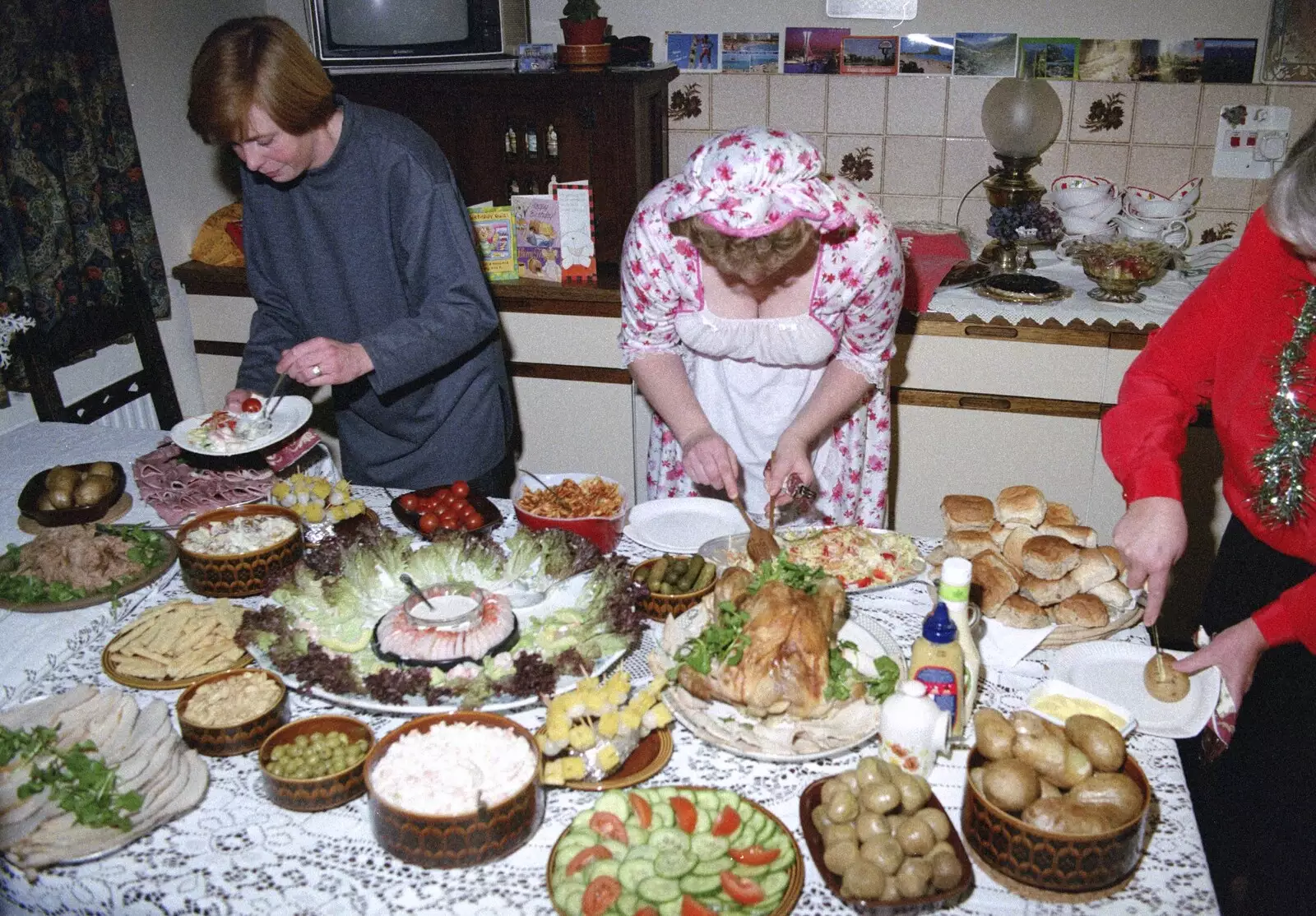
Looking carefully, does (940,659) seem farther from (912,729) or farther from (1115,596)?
(1115,596)

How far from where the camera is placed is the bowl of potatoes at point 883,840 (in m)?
1.14

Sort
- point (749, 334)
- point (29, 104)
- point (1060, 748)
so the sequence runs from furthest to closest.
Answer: point (29, 104) → point (749, 334) → point (1060, 748)

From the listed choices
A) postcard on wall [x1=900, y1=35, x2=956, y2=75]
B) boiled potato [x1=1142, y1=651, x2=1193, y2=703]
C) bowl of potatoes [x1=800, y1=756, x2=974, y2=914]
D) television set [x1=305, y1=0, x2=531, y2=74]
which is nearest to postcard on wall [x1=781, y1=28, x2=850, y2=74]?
postcard on wall [x1=900, y1=35, x2=956, y2=75]

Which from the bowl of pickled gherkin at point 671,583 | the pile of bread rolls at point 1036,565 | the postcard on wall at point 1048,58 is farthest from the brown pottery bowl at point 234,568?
the postcard on wall at point 1048,58

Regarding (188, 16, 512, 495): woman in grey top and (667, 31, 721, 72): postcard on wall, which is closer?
(188, 16, 512, 495): woman in grey top

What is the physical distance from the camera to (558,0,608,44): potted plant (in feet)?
11.7

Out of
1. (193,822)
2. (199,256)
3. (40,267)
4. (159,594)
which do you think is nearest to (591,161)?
(199,256)

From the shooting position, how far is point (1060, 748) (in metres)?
1.26

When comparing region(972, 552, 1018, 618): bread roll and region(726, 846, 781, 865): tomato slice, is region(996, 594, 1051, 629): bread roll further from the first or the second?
region(726, 846, 781, 865): tomato slice

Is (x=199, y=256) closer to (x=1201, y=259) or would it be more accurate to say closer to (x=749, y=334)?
(x=749, y=334)

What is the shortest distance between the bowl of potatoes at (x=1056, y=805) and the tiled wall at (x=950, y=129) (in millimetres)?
2997

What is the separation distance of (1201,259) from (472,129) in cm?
260

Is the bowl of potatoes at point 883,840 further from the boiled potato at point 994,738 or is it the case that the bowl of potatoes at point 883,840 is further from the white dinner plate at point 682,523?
the white dinner plate at point 682,523

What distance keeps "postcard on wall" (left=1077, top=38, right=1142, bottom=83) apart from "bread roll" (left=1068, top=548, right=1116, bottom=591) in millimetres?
2586
